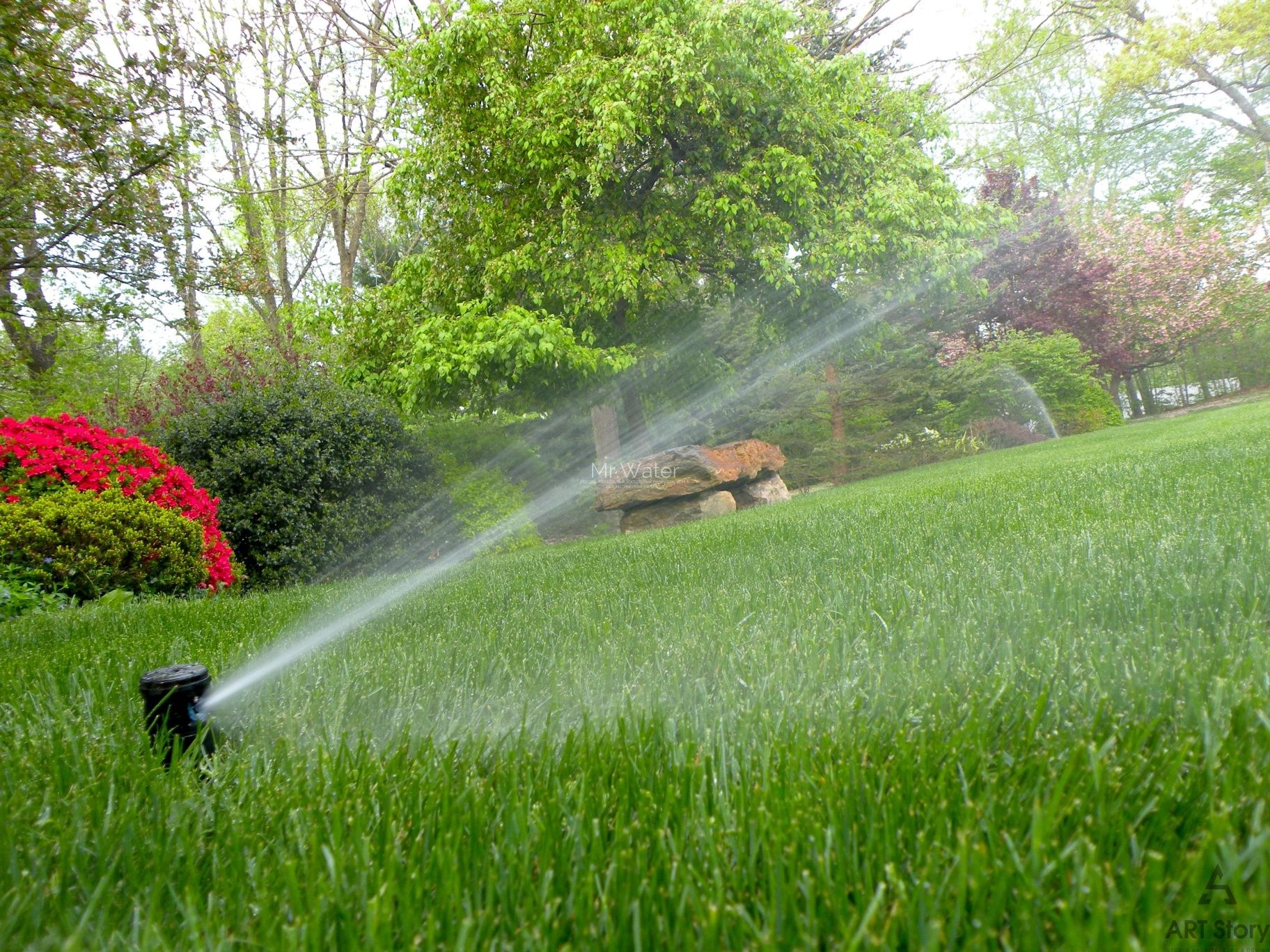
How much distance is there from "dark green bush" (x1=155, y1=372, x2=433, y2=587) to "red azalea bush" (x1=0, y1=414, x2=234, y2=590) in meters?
0.72

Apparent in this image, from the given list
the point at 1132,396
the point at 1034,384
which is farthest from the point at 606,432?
the point at 1132,396

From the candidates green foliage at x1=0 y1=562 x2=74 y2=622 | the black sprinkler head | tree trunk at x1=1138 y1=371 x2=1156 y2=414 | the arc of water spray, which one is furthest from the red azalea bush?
tree trunk at x1=1138 y1=371 x2=1156 y2=414

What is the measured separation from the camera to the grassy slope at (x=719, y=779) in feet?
2.58

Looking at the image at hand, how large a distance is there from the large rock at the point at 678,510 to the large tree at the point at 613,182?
2.25 m

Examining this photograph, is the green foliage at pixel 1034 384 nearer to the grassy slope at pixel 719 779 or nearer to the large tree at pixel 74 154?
the grassy slope at pixel 719 779

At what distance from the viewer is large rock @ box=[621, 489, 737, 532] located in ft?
30.8

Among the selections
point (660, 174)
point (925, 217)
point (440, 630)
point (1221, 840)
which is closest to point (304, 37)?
point (660, 174)

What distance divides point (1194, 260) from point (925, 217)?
12643 mm

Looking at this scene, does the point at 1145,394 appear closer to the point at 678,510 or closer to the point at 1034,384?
the point at 1034,384

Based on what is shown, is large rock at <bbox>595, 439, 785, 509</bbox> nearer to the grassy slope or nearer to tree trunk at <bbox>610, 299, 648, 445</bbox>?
tree trunk at <bbox>610, 299, 648, 445</bbox>

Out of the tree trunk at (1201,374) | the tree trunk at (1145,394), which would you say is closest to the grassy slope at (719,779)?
the tree trunk at (1145,394)

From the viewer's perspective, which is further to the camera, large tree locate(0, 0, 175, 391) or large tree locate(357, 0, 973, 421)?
large tree locate(357, 0, 973, 421)

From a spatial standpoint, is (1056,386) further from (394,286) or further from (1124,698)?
(1124,698)

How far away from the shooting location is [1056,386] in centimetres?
1407
